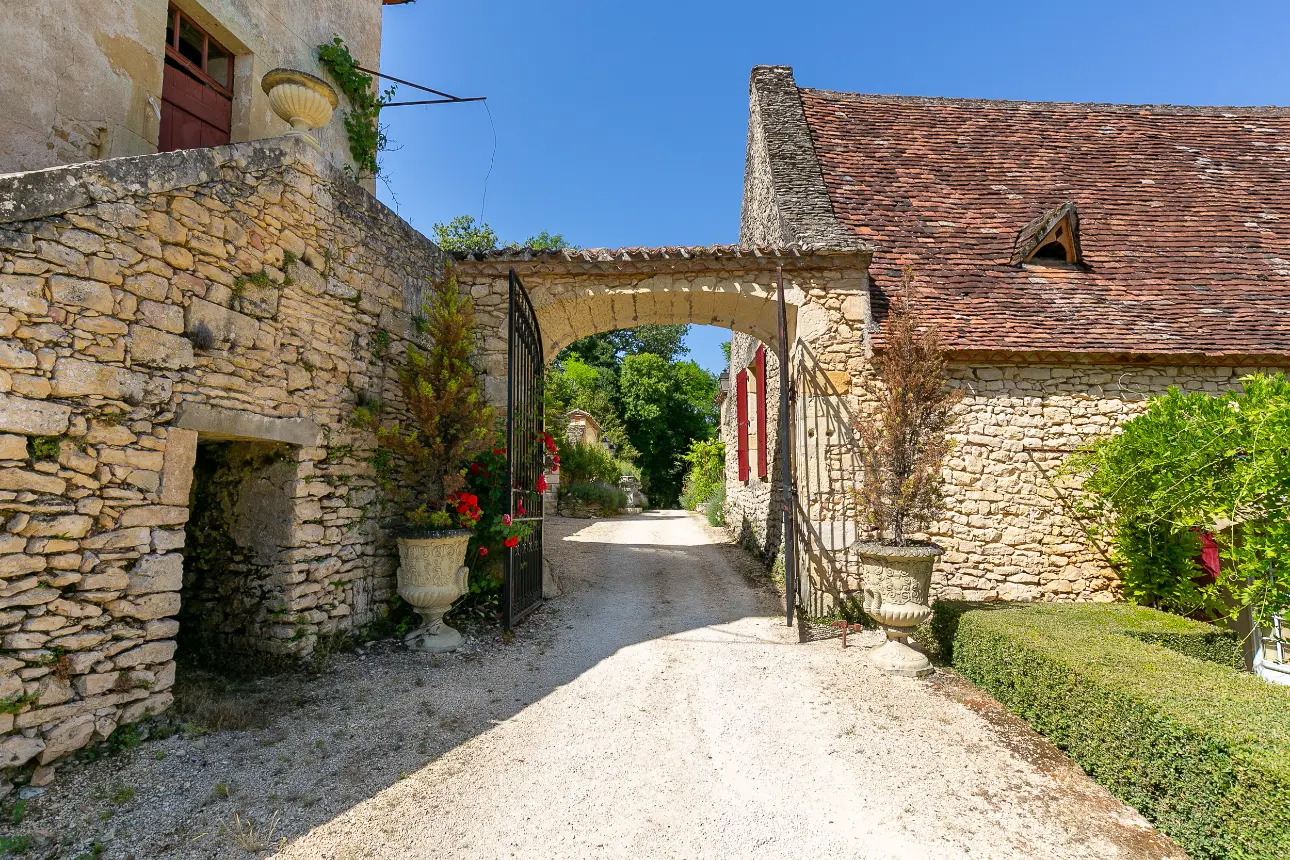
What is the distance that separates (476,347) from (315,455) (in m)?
2.26

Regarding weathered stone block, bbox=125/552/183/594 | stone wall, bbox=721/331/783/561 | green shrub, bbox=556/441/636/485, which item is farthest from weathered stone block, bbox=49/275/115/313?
green shrub, bbox=556/441/636/485

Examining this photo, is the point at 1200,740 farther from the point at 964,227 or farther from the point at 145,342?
the point at 964,227

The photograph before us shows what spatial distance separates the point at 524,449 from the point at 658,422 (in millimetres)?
20522

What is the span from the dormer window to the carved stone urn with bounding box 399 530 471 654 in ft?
22.5

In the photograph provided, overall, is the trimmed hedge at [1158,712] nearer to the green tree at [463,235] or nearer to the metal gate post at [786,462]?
the metal gate post at [786,462]

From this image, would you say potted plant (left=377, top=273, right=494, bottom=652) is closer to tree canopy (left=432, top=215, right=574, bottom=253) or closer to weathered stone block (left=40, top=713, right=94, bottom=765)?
weathered stone block (left=40, top=713, right=94, bottom=765)

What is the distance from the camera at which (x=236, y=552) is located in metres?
4.34

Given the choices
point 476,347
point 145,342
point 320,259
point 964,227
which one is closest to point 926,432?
point 964,227

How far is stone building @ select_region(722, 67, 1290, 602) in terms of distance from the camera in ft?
19.8

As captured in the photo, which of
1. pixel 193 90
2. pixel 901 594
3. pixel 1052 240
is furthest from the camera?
pixel 1052 240

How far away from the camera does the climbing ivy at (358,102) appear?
22.2 ft

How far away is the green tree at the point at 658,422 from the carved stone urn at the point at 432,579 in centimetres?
2001

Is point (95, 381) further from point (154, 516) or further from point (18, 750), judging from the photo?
point (18, 750)

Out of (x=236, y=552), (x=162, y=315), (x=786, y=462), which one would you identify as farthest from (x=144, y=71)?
(x=786, y=462)
